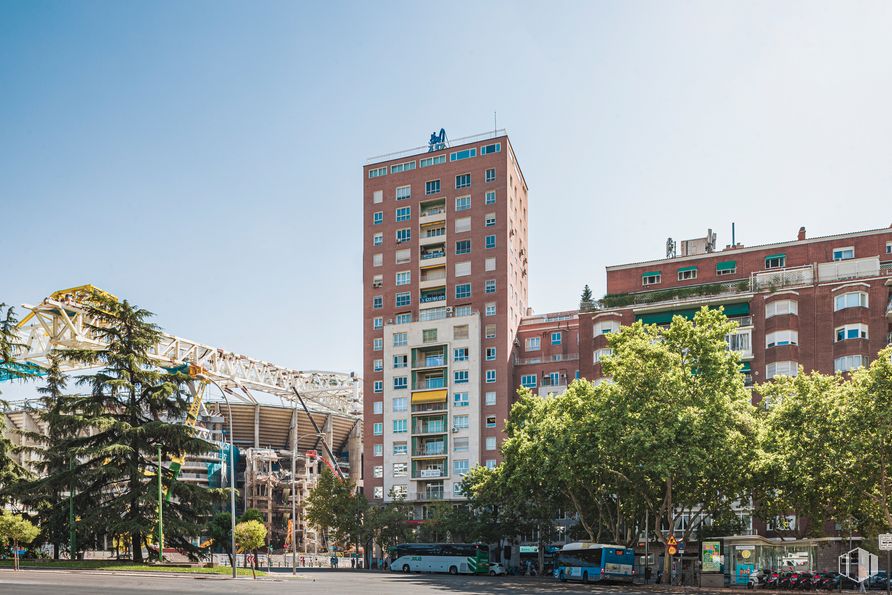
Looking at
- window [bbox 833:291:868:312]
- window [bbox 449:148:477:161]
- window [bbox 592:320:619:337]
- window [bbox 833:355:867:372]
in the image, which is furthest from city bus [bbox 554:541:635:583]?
window [bbox 449:148:477:161]

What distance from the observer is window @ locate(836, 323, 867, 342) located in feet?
235

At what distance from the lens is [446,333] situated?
92750mm

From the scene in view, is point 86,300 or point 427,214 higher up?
point 427,214

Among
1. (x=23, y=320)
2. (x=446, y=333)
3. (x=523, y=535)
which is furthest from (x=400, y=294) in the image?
(x=23, y=320)

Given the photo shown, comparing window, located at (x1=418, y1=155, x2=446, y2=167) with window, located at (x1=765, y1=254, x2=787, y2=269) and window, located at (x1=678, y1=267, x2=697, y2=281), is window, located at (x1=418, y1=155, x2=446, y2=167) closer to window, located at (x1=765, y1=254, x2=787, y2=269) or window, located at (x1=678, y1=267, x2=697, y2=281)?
window, located at (x1=678, y1=267, x2=697, y2=281)

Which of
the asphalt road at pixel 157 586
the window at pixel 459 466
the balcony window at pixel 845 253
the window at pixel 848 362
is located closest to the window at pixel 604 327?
the window at pixel 459 466

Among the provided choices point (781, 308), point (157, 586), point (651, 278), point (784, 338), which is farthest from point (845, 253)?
point (157, 586)

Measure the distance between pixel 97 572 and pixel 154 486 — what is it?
6668 millimetres

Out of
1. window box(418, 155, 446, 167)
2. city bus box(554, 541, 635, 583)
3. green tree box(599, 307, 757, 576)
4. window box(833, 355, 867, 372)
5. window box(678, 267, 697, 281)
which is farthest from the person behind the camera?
window box(418, 155, 446, 167)

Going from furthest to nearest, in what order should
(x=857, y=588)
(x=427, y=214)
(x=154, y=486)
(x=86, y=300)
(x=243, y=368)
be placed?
1. (x=243, y=368)
2. (x=427, y=214)
3. (x=86, y=300)
4. (x=154, y=486)
5. (x=857, y=588)

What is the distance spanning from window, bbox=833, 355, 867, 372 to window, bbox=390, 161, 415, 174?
47.9m

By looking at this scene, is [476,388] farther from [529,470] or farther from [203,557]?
[203,557]

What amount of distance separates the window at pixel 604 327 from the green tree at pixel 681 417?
96.1 feet

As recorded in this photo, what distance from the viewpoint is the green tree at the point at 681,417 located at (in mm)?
48281
